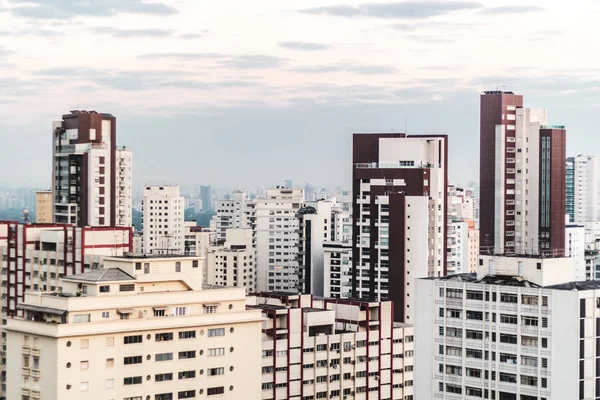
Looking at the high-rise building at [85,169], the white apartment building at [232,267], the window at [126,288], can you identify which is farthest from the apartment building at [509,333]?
the white apartment building at [232,267]

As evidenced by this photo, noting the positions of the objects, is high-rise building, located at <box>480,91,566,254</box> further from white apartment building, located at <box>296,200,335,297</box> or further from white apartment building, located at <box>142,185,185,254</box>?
white apartment building, located at <box>142,185,185,254</box>

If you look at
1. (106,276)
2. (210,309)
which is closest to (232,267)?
→ (210,309)

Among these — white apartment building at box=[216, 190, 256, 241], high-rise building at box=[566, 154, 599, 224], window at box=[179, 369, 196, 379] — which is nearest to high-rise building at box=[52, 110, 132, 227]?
window at box=[179, 369, 196, 379]

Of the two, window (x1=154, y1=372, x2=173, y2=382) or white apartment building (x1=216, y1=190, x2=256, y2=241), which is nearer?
window (x1=154, y1=372, x2=173, y2=382)

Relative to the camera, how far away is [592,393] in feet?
88.6

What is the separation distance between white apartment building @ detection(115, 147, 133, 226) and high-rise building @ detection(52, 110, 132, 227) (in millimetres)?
4606

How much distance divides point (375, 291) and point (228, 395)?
99.9 ft

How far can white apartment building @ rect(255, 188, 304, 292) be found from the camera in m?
85.5

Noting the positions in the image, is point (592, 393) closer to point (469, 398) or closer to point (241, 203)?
point (469, 398)

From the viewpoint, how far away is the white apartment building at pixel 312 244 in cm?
7950

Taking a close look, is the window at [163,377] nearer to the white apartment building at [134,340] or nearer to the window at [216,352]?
the white apartment building at [134,340]

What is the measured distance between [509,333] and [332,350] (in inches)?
390

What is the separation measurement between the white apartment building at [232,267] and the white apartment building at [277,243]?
583 millimetres

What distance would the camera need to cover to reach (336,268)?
73.4 metres
